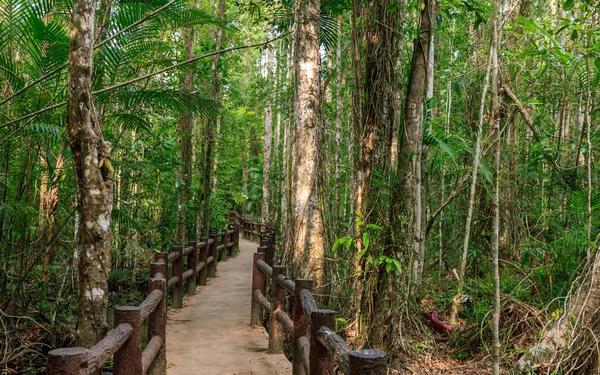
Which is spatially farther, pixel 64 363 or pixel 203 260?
pixel 203 260

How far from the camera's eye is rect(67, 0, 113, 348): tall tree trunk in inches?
144

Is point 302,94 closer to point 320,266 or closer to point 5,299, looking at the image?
point 320,266

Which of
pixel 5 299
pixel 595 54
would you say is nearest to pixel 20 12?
pixel 5 299

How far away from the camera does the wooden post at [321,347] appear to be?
11.8 feet

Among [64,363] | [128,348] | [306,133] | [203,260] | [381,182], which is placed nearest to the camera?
[64,363]

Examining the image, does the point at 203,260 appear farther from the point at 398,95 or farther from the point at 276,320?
the point at 398,95

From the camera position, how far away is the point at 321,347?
3627 mm

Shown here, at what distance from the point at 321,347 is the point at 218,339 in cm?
297

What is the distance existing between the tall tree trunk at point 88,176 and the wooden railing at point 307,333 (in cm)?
154

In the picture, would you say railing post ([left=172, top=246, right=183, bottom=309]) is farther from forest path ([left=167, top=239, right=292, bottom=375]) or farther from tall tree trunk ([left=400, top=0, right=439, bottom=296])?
tall tree trunk ([left=400, top=0, right=439, bottom=296])

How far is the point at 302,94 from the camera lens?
7176 millimetres

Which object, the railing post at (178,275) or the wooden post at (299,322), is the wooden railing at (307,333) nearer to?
the wooden post at (299,322)

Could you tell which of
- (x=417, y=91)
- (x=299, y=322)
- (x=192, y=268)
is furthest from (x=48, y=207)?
(x=417, y=91)

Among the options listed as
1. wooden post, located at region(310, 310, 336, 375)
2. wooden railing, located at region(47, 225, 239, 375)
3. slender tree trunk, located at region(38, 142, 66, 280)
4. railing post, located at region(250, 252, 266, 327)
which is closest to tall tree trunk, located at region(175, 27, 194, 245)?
wooden railing, located at region(47, 225, 239, 375)
